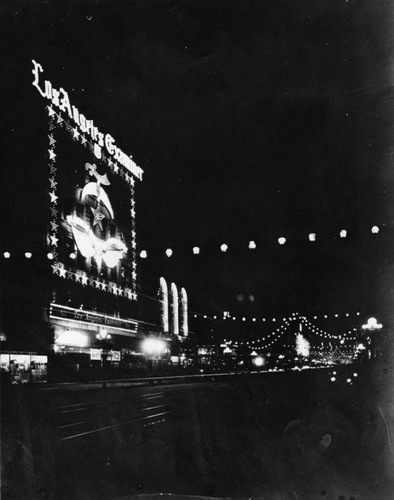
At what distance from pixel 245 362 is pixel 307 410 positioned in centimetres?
7446

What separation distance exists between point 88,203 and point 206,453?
49.1 metres

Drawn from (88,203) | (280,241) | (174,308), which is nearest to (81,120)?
(88,203)

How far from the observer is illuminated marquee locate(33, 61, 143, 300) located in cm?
5131

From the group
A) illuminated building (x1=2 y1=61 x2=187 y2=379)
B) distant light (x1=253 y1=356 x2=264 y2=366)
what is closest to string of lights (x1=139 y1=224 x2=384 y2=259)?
illuminated building (x1=2 y1=61 x2=187 y2=379)

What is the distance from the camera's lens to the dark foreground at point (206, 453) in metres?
8.12

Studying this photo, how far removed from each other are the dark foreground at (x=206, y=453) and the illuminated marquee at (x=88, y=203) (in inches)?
1294

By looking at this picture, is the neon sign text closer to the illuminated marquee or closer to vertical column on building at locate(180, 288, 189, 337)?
the illuminated marquee

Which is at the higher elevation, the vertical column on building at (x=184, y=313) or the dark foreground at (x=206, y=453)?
the vertical column on building at (x=184, y=313)

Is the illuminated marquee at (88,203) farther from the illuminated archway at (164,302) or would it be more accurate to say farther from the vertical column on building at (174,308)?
the vertical column on building at (174,308)

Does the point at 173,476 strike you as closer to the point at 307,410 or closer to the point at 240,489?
the point at 240,489

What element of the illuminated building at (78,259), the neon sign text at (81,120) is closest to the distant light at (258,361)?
the illuminated building at (78,259)

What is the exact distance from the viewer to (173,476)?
29.7ft

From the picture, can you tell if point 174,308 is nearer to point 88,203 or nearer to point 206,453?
point 88,203

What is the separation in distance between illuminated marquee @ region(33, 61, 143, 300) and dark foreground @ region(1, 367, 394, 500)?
32876 millimetres
